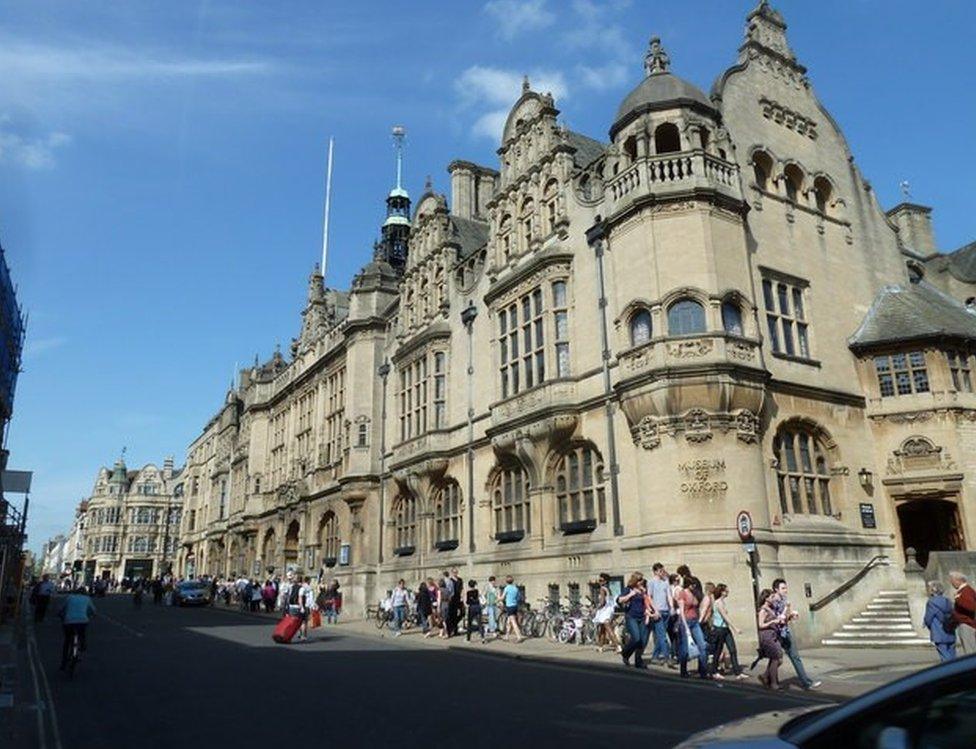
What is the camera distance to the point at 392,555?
3444cm

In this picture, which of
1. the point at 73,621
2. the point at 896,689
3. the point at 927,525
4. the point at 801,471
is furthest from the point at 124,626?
the point at 896,689

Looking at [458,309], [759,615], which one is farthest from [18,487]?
[759,615]

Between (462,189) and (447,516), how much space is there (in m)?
18.3

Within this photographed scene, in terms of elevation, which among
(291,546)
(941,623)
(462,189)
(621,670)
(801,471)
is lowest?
(621,670)

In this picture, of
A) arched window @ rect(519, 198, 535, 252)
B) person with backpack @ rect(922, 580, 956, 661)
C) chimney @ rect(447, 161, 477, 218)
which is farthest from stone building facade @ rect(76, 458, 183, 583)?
person with backpack @ rect(922, 580, 956, 661)

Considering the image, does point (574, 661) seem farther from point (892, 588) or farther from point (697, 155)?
point (697, 155)

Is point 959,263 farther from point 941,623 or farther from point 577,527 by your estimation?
point 941,623

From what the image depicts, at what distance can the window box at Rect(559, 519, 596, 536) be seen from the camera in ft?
74.2

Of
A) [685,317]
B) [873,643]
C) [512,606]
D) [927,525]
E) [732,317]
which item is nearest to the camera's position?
[873,643]

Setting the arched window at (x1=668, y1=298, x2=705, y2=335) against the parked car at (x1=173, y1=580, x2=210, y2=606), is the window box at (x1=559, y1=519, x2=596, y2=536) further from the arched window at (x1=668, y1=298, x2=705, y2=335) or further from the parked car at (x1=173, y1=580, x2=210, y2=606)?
the parked car at (x1=173, y1=580, x2=210, y2=606)

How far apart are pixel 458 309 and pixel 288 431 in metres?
23.1

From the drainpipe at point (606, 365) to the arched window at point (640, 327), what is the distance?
1.04 m

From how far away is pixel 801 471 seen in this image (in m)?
21.9

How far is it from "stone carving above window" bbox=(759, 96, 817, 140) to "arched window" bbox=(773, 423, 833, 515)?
1130cm
